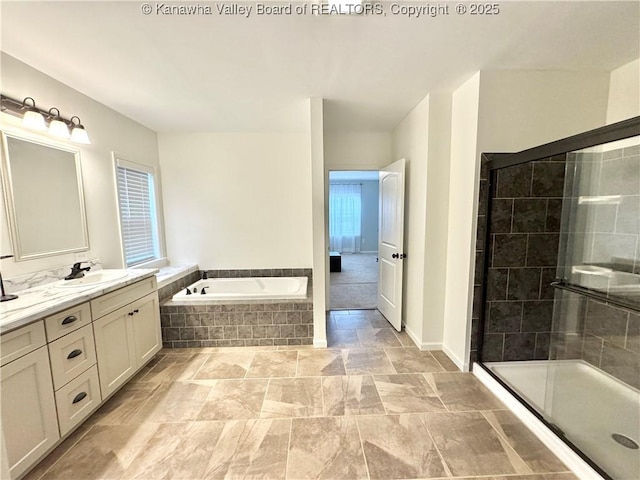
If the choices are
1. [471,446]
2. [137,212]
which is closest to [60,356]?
[137,212]

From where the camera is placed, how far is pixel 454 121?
245 centimetres

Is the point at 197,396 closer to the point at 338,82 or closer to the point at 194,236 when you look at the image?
the point at 194,236

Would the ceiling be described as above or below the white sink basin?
above

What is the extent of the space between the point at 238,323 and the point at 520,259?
277 centimetres

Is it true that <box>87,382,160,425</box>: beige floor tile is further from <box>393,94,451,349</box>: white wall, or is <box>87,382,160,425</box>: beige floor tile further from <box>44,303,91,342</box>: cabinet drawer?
<box>393,94,451,349</box>: white wall

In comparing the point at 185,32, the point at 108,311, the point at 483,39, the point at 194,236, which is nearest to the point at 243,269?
the point at 194,236

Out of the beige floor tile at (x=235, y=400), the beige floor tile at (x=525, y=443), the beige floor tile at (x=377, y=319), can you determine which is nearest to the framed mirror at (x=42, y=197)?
the beige floor tile at (x=235, y=400)

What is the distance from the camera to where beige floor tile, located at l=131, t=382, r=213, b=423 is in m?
1.83

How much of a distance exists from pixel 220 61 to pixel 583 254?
3.25 meters

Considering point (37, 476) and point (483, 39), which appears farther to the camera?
point (483, 39)

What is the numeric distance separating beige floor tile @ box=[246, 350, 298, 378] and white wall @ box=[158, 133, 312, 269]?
140cm

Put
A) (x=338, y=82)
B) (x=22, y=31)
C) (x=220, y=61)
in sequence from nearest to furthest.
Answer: (x=22, y=31), (x=220, y=61), (x=338, y=82)

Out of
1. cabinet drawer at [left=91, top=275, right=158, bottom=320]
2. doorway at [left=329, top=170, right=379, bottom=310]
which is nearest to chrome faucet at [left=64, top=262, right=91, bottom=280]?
cabinet drawer at [left=91, top=275, right=158, bottom=320]

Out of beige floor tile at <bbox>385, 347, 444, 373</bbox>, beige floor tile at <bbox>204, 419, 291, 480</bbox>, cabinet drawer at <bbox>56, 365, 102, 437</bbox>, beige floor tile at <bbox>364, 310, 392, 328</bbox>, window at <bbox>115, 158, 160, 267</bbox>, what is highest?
window at <bbox>115, 158, 160, 267</bbox>
